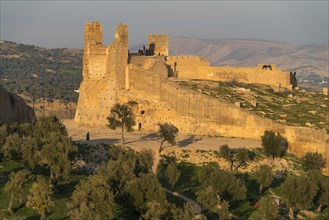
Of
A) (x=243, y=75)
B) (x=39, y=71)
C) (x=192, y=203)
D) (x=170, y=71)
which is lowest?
(x=39, y=71)

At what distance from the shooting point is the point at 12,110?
1886 inches

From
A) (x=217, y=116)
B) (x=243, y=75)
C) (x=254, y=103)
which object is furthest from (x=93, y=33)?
(x=243, y=75)

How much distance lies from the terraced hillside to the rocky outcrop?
14917 mm

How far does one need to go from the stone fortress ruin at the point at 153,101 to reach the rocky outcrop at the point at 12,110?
7.50 m

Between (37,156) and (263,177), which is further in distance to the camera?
(263,177)

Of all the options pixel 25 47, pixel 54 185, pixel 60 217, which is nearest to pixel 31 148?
pixel 54 185

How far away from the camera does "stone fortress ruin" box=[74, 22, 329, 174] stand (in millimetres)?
49594

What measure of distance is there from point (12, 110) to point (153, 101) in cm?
1271

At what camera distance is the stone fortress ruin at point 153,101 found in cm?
4959

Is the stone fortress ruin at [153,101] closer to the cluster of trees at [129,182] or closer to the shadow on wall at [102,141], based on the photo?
the cluster of trees at [129,182]

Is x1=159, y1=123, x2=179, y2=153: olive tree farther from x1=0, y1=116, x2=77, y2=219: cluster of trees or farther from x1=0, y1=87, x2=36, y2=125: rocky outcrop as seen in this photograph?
x1=0, y1=87, x2=36, y2=125: rocky outcrop

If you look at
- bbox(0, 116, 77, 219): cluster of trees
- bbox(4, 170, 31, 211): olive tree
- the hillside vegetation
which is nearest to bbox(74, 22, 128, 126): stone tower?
bbox(0, 116, 77, 219): cluster of trees

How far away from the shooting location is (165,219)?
93.6ft

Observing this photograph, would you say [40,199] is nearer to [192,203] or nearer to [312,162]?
[192,203]
